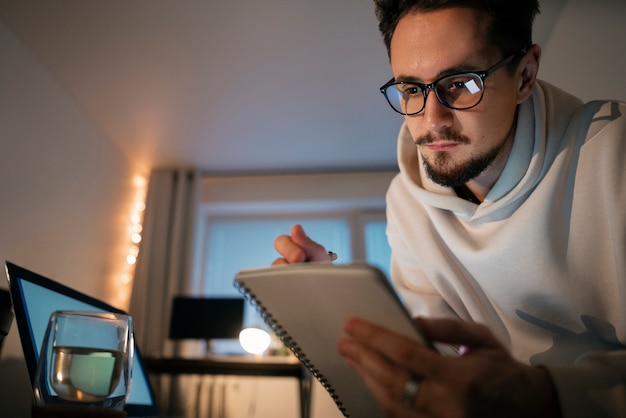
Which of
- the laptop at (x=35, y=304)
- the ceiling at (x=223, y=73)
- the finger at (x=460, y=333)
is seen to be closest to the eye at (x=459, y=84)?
the finger at (x=460, y=333)

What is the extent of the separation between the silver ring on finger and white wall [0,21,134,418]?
2.05 metres

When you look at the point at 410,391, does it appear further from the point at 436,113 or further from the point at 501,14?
the point at 501,14

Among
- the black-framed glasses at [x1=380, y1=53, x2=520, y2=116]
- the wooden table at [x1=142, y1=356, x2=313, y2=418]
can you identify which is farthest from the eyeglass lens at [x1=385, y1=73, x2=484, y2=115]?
the wooden table at [x1=142, y1=356, x2=313, y2=418]

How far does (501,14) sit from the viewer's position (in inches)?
35.6

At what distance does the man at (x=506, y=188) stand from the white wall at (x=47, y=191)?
6.14ft

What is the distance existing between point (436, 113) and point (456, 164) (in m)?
0.12

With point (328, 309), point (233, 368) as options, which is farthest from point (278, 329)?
point (233, 368)

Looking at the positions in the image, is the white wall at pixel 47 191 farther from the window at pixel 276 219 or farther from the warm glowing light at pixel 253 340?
the warm glowing light at pixel 253 340

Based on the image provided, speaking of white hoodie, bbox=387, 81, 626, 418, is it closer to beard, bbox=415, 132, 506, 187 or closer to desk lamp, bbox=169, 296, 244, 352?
A: beard, bbox=415, 132, 506, 187

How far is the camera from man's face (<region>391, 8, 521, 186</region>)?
88 centimetres

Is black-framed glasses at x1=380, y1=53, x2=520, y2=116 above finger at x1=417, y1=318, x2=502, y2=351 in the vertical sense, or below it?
above

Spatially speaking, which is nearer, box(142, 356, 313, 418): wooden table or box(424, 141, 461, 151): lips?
box(424, 141, 461, 151): lips

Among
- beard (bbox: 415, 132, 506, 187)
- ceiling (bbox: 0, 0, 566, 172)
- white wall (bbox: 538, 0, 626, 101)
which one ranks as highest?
ceiling (bbox: 0, 0, 566, 172)

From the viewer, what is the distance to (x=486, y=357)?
0.43m
